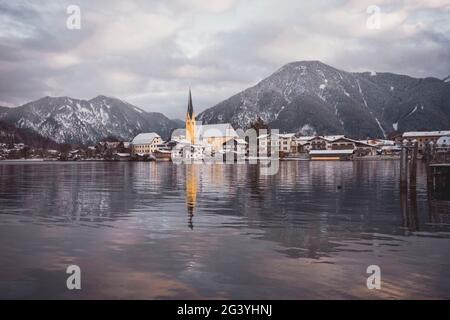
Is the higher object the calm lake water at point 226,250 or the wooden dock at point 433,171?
the wooden dock at point 433,171

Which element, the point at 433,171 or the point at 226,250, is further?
the point at 433,171

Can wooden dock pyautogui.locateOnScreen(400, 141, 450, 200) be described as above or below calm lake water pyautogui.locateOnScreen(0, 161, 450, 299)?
above

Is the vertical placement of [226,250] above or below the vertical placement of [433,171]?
below

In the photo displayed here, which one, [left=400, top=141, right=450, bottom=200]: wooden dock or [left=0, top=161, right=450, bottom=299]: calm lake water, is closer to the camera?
[left=0, top=161, right=450, bottom=299]: calm lake water

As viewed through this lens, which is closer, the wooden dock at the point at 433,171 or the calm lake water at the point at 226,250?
the calm lake water at the point at 226,250

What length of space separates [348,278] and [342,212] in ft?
51.7
